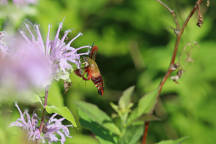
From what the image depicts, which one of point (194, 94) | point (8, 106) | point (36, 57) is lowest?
point (194, 94)

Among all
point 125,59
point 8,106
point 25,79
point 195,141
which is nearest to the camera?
point 25,79

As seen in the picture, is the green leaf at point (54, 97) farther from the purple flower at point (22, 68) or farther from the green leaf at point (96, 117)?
the purple flower at point (22, 68)

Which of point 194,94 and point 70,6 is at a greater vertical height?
point 70,6

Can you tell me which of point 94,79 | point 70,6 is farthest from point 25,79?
point 70,6

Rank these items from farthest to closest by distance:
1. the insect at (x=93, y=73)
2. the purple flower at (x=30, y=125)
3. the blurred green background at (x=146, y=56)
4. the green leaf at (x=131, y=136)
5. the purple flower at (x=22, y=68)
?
the blurred green background at (x=146, y=56), the green leaf at (x=131, y=136), the insect at (x=93, y=73), the purple flower at (x=30, y=125), the purple flower at (x=22, y=68)

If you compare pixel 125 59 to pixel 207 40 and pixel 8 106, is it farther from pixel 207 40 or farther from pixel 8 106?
pixel 8 106

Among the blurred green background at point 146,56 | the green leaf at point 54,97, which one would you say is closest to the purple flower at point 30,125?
the green leaf at point 54,97

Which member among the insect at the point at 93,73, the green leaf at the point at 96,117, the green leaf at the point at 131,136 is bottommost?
the green leaf at the point at 131,136
